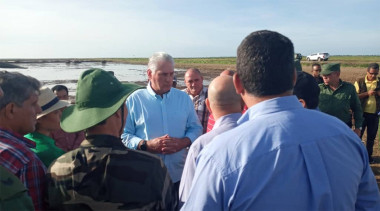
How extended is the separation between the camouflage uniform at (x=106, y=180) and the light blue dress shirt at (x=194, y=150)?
366 millimetres

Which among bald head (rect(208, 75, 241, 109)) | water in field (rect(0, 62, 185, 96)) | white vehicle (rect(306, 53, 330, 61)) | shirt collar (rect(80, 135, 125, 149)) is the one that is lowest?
water in field (rect(0, 62, 185, 96))

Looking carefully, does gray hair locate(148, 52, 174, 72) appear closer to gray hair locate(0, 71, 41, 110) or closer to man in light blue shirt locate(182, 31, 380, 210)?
gray hair locate(0, 71, 41, 110)

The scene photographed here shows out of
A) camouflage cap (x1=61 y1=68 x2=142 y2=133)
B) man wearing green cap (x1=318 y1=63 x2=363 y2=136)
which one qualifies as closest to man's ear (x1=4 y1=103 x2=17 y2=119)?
camouflage cap (x1=61 y1=68 x2=142 y2=133)

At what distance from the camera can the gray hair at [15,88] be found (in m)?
2.07

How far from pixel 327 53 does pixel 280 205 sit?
6656 cm

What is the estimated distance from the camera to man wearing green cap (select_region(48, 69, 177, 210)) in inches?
69.8

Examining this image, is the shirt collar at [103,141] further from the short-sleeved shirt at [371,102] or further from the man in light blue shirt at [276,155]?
the short-sleeved shirt at [371,102]

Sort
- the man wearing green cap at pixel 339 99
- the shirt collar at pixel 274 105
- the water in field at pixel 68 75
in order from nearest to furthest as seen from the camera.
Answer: the shirt collar at pixel 274 105 < the man wearing green cap at pixel 339 99 < the water in field at pixel 68 75

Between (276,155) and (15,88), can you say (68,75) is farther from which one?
(276,155)

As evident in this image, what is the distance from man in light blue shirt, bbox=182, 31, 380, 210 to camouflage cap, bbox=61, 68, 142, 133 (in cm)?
86

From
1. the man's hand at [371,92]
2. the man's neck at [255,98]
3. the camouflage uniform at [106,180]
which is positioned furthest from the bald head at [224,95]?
the man's hand at [371,92]

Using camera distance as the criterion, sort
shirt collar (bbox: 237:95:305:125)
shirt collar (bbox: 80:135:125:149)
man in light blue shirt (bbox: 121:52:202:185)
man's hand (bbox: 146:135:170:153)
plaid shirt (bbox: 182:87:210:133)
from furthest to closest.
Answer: plaid shirt (bbox: 182:87:210:133) → man in light blue shirt (bbox: 121:52:202:185) → man's hand (bbox: 146:135:170:153) → shirt collar (bbox: 80:135:125:149) → shirt collar (bbox: 237:95:305:125)

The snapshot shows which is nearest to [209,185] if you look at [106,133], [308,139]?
[308,139]

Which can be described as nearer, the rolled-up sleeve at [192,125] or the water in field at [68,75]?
the rolled-up sleeve at [192,125]
